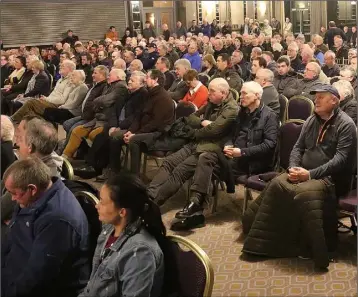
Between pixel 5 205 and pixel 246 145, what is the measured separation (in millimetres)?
2182

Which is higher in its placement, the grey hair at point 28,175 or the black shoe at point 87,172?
the grey hair at point 28,175

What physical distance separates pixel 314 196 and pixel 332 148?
1.30ft

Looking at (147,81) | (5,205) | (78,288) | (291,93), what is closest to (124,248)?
(78,288)

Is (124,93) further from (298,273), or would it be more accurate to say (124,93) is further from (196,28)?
(196,28)

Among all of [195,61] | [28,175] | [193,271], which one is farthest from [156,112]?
[195,61]

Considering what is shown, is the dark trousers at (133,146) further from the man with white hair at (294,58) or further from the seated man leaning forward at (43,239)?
the man with white hair at (294,58)

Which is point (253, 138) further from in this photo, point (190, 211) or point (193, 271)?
point (193, 271)

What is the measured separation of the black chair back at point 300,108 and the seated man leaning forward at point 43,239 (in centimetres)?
328

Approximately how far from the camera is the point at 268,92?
5844mm

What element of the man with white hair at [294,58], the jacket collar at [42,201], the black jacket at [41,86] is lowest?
the jacket collar at [42,201]

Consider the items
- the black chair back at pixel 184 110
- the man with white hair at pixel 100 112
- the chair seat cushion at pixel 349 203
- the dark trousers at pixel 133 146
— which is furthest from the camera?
the man with white hair at pixel 100 112

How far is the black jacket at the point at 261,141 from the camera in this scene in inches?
179

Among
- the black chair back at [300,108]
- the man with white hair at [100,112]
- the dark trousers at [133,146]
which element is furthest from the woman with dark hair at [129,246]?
the man with white hair at [100,112]

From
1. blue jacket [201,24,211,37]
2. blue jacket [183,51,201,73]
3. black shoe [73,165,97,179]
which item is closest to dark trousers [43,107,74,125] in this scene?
black shoe [73,165,97,179]
